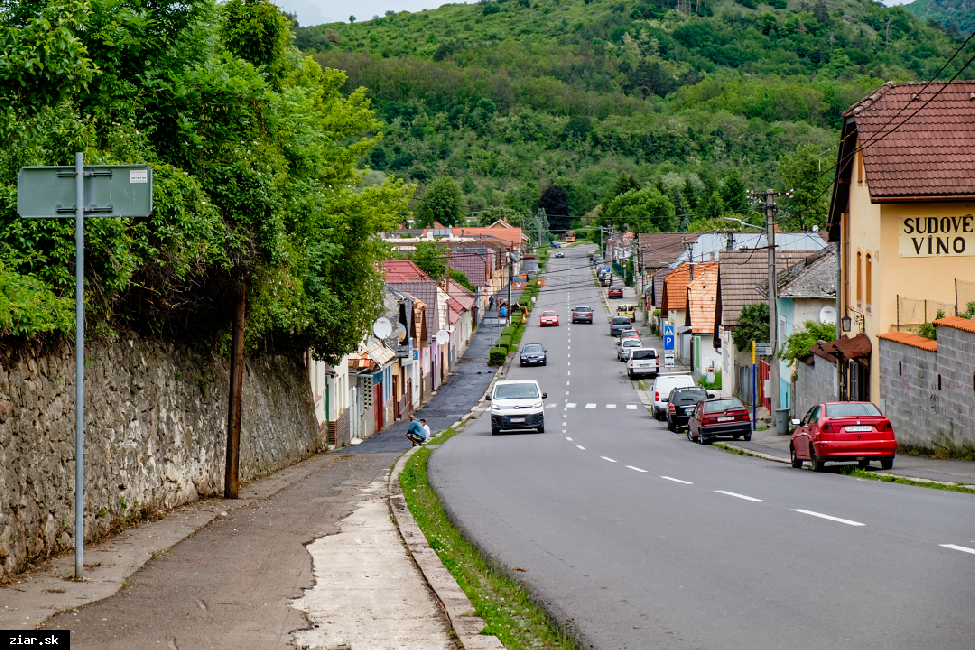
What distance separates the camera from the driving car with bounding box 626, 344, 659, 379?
68125 millimetres

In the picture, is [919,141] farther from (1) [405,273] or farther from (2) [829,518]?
(1) [405,273]

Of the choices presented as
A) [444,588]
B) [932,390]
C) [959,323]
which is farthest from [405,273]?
[444,588]

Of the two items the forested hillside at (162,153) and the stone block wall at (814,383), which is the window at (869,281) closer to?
the stone block wall at (814,383)

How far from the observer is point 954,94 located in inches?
1172

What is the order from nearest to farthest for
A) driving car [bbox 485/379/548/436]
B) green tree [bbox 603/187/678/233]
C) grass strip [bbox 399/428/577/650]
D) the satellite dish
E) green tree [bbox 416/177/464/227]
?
grass strip [bbox 399/428/577/650] < driving car [bbox 485/379/548/436] < the satellite dish < green tree [bbox 603/187/678/233] < green tree [bbox 416/177/464/227]

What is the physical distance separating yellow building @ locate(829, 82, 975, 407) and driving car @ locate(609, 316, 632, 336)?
60.3 meters

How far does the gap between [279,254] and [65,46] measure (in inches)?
302

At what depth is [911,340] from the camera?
2550 centimetres

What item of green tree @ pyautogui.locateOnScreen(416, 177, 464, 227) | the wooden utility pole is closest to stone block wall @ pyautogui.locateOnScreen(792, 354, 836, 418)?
the wooden utility pole

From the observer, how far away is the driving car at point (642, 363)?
68125mm

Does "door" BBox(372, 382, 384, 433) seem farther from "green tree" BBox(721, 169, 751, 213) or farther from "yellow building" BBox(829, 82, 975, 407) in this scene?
"green tree" BBox(721, 169, 751, 213)

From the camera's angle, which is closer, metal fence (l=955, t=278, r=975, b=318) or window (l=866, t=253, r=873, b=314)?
metal fence (l=955, t=278, r=975, b=318)

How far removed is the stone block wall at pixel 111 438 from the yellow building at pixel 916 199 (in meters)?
17.2

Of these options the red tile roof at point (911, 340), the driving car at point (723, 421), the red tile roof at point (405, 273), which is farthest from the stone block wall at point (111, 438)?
the red tile roof at point (405, 273)
